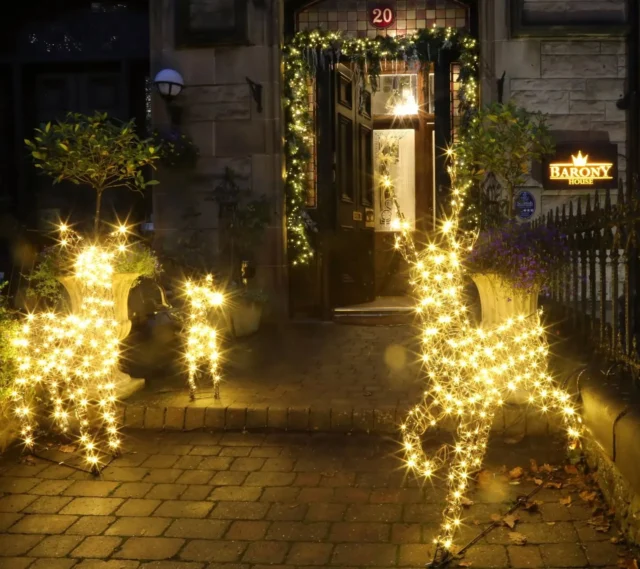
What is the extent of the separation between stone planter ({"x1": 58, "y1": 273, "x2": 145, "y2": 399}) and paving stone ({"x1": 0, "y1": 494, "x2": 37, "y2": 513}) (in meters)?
1.56

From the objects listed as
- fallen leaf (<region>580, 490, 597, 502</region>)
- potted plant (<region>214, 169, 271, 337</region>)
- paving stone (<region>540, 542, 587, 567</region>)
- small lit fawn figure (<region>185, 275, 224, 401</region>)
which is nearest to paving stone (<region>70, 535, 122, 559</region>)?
paving stone (<region>540, 542, 587, 567</region>)

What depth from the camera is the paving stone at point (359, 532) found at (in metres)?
3.34

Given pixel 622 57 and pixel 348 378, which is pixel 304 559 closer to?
pixel 348 378

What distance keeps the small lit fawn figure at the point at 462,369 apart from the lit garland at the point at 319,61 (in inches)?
170

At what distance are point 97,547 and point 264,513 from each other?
79 centimetres

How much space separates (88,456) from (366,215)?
6.40 metres

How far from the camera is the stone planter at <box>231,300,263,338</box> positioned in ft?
26.6

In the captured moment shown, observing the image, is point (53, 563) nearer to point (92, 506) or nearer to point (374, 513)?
point (92, 506)

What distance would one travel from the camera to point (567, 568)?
3.02 m

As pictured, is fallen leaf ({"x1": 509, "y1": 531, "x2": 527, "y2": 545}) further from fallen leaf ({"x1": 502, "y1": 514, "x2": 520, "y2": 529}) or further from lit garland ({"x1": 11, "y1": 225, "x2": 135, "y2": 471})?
lit garland ({"x1": 11, "y1": 225, "x2": 135, "y2": 471})

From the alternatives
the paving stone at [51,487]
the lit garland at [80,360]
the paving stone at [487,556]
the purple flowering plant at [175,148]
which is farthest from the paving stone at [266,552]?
the purple flowering plant at [175,148]

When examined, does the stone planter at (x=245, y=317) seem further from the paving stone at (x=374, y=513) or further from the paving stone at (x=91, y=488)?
the paving stone at (x=374, y=513)

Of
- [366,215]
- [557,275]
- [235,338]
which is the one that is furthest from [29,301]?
[557,275]

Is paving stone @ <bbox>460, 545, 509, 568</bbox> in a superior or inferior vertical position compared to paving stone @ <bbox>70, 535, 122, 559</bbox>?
inferior
